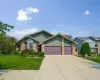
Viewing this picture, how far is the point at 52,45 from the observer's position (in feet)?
161

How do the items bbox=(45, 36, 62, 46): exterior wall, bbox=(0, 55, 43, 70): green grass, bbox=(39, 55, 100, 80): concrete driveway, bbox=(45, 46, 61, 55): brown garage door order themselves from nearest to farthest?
1. bbox=(39, 55, 100, 80): concrete driveway
2. bbox=(0, 55, 43, 70): green grass
3. bbox=(45, 46, 61, 55): brown garage door
4. bbox=(45, 36, 62, 46): exterior wall

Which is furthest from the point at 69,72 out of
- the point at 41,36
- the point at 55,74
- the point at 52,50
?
the point at 41,36

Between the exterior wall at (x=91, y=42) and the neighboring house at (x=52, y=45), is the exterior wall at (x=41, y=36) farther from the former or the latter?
the exterior wall at (x=91, y=42)

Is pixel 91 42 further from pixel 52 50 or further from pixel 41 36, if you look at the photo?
pixel 41 36

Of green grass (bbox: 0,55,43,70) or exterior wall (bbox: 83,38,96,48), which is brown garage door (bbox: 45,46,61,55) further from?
green grass (bbox: 0,55,43,70)

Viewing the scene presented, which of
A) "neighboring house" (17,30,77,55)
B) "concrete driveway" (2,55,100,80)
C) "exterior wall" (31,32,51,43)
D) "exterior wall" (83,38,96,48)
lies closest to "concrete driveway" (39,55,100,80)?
"concrete driveway" (2,55,100,80)

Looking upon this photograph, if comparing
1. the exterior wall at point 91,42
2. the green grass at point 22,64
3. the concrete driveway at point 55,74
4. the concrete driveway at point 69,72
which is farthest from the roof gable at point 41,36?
the concrete driveway at point 55,74

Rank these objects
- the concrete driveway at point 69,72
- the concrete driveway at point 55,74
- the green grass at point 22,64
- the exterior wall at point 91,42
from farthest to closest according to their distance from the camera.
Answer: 1. the exterior wall at point 91,42
2. the green grass at point 22,64
3. the concrete driveway at point 69,72
4. the concrete driveway at point 55,74

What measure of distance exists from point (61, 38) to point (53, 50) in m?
3.50

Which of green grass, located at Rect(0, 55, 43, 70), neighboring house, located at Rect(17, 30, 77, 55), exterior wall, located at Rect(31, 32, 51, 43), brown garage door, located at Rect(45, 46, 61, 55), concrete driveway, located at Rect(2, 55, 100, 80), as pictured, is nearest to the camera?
concrete driveway, located at Rect(2, 55, 100, 80)

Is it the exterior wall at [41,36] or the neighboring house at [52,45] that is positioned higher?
the exterior wall at [41,36]

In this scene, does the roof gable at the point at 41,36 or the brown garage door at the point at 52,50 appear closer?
the brown garage door at the point at 52,50

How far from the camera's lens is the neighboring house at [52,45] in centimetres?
4841

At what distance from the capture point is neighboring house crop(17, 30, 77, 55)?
4841cm
